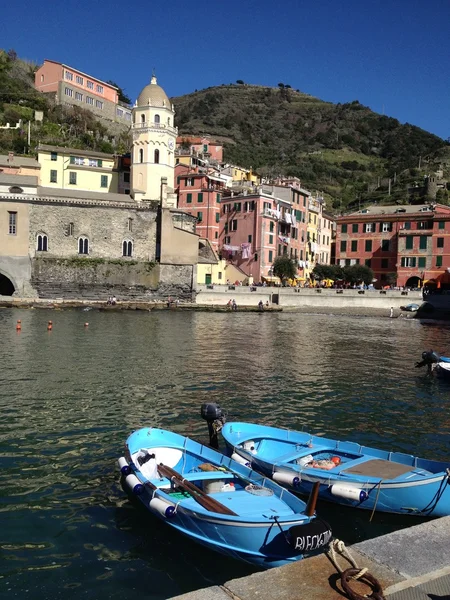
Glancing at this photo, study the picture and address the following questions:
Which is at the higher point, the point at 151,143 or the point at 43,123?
the point at 43,123

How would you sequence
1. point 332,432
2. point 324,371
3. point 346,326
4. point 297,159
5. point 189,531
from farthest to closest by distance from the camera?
1. point 297,159
2. point 346,326
3. point 324,371
4. point 332,432
5. point 189,531

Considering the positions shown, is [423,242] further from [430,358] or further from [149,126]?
[430,358]

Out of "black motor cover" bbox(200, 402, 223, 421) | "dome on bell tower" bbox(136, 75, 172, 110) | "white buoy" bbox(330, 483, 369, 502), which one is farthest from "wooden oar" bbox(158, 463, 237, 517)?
"dome on bell tower" bbox(136, 75, 172, 110)

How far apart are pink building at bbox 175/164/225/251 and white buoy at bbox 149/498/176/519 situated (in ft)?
214

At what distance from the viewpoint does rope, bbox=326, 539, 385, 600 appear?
201 inches

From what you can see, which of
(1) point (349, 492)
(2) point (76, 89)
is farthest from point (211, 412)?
(2) point (76, 89)

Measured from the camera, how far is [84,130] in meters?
92.8

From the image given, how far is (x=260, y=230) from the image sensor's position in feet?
230

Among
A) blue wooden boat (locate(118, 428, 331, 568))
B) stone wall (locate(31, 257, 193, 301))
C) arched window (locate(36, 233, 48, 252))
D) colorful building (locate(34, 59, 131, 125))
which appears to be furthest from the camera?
colorful building (locate(34, 59, 131, 125))

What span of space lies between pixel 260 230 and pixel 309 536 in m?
64.1

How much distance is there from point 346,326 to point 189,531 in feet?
136

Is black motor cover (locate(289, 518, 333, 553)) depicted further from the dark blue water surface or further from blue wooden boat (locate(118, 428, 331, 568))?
the dark blue water surface

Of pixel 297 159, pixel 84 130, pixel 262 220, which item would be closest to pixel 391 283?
pixel 262 220

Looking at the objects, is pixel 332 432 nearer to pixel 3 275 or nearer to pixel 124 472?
pixel 124 472
